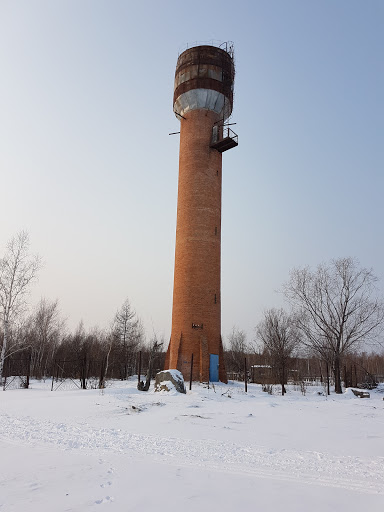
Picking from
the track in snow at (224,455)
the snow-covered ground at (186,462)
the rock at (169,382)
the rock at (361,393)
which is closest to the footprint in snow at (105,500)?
the snow-covered ground at (186,462)

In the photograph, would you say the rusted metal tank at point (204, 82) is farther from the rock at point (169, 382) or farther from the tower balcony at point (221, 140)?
→ the rock at point (169, 382)

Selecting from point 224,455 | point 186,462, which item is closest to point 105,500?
point 186,462

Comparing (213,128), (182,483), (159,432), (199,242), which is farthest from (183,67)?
(182,483)

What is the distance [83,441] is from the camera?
6.73 metres

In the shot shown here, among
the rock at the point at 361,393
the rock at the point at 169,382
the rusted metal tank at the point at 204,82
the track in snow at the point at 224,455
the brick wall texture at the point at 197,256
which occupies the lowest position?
the rock at the point at 361,393

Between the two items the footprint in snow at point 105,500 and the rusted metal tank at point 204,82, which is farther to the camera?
the rusted metal tank at point 204,82

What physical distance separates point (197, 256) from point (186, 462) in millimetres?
17400

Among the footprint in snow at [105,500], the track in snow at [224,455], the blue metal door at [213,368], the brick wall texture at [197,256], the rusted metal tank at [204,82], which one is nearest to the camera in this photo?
the footprint in snow at [105,500]

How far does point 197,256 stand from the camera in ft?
74.0

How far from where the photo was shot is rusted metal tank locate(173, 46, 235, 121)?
81.5ft

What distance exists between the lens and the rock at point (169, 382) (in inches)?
626

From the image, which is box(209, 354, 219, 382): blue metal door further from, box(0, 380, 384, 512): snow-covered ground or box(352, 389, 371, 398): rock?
box(0, 380, 384, 512): snow-covered ground

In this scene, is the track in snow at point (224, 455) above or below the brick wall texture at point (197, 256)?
below

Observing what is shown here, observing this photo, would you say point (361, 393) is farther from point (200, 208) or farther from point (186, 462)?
point (186, 462)
